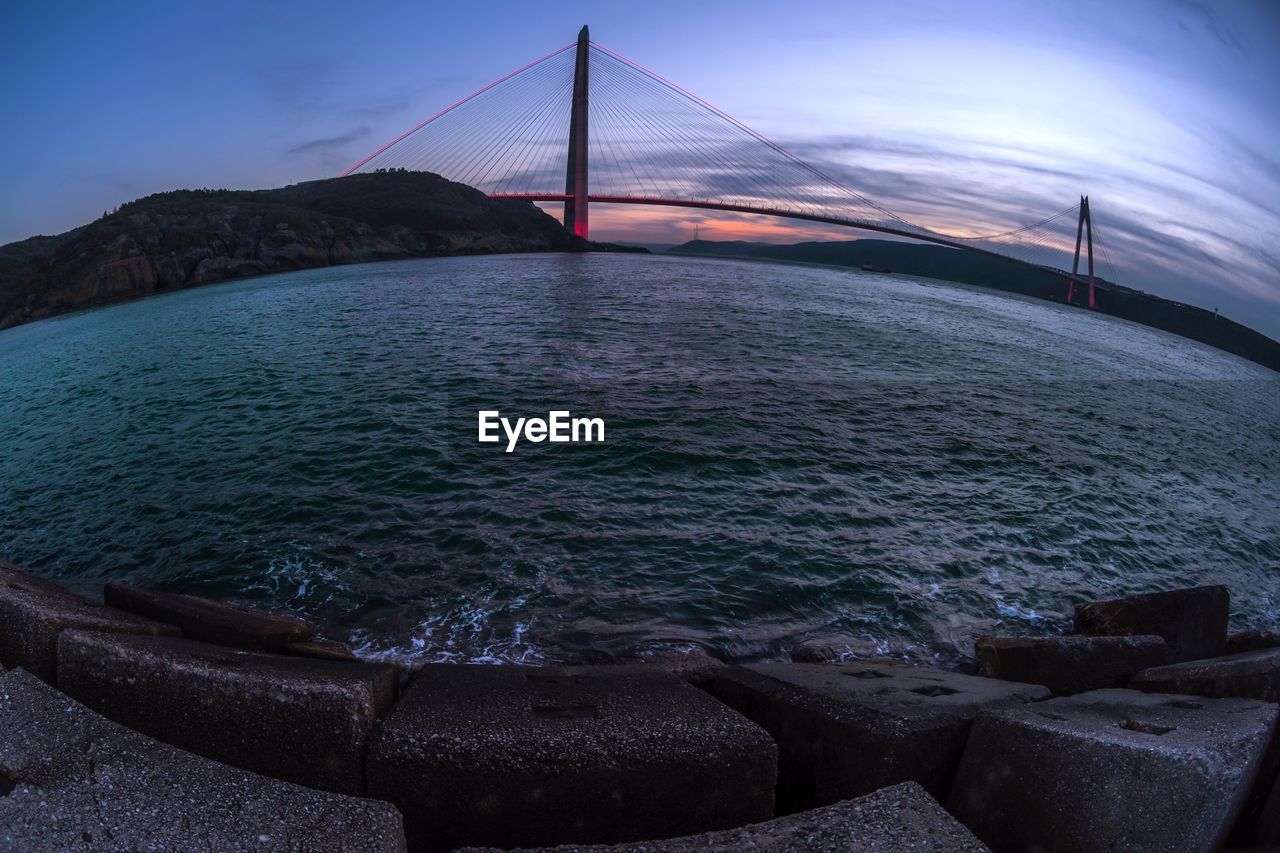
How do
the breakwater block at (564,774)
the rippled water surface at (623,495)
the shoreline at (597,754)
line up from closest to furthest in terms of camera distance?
the shoreline at (597,754) < the breakwater block at (564,774) < the rippled water surface at (623,495)

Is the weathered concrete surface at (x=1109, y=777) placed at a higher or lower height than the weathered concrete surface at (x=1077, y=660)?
higher

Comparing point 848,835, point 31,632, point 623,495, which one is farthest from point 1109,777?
point 623,495

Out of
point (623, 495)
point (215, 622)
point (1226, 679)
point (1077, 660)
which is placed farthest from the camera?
point (623, 495)

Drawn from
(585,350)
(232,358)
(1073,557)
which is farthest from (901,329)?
(232,358)

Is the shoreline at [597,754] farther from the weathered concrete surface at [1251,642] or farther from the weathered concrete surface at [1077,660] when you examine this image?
the weathered concrete surface at [1251,642]

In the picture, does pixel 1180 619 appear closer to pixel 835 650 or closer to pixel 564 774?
pixel 835 650

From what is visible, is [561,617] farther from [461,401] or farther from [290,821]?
[461,401]

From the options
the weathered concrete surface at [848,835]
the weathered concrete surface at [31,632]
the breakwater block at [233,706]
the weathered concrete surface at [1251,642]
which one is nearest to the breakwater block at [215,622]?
the weathered concrete surface at [31,632]
